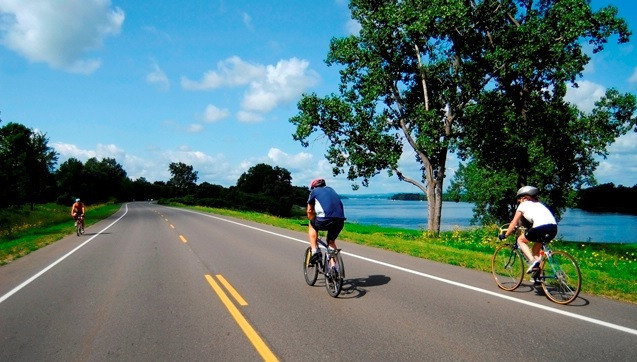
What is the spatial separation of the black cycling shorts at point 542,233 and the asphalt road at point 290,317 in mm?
987

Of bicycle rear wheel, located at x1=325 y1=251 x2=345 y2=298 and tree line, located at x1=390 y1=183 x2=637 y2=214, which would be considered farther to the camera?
tree line, located at x1=390 y1=183 x2=637 y2=214

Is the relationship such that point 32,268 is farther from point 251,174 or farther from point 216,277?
point 251,174

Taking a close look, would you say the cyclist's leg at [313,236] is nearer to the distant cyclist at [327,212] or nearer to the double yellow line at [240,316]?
the distant cyclist at [327,212]

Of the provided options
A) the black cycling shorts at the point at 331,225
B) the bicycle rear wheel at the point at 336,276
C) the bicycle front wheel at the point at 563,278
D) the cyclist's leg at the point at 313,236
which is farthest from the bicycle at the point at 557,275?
the cyclist's leg at the point at 313,236

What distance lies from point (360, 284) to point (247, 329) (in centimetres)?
325

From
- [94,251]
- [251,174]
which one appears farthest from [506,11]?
[251,174]

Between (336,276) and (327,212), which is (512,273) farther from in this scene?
(327,212)

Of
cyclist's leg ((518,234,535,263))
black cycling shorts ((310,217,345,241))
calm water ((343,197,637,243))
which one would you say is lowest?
calm water ((343,197,637,243))

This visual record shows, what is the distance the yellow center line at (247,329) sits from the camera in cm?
444

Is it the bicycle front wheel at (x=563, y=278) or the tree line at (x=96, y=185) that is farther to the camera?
the tree line at (x=96, y=185)

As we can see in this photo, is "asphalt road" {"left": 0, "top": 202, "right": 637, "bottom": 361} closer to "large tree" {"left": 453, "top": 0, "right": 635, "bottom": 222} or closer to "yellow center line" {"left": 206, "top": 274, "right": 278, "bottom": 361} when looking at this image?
"yellow center line" {"left": 206, "top": 274, "right": 278, "bottom": 361}

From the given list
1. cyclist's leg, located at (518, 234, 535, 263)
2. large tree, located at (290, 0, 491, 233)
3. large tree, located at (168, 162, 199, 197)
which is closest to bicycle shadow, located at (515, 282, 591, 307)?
cyclist's leg, located at (518, 234, 535, 263)

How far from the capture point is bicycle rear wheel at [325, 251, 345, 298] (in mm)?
6965

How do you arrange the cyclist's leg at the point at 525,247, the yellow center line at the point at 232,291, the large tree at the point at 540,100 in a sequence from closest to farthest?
the yellow center line at the point at 232,291, the cyclist's leg at the point at 525,247, the large tree at the point at 540,100
